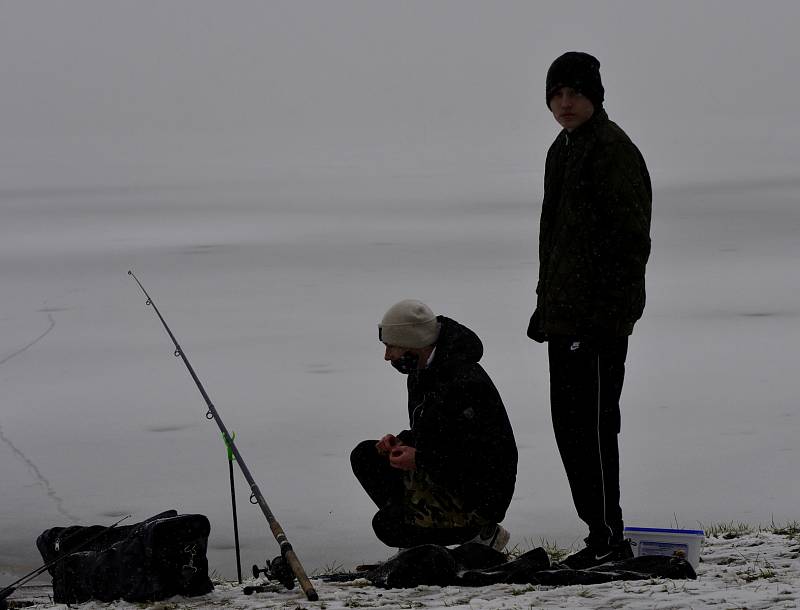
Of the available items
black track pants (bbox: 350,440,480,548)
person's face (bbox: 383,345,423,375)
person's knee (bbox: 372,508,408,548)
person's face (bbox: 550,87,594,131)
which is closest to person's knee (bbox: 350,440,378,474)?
black track pants (bbox: 350,440,480,548)

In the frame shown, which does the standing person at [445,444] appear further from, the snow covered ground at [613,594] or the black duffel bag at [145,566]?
the black duffel bag at [145,566]

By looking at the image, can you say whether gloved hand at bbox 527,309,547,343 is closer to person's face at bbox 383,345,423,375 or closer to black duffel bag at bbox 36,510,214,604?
person's face at bbox 383,345,423,375

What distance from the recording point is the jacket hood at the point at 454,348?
378 cm

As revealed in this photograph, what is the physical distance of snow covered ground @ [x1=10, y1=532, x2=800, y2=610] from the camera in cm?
299

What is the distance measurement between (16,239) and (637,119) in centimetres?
3441

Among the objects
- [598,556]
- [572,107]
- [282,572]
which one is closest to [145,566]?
[282,572]

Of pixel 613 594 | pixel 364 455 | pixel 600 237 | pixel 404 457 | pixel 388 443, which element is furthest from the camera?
pixel 364 455

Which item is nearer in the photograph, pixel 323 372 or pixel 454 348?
pixel 454 348

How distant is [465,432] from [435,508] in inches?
10.4

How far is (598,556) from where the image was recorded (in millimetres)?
3641

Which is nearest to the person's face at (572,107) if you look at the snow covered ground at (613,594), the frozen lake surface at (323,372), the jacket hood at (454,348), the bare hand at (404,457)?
the jacket hood at (454,348)

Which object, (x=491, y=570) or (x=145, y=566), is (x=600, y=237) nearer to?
(x=491, y=570)

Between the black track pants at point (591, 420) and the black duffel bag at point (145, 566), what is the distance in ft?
3.46

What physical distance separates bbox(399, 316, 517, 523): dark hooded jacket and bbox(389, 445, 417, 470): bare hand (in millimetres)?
15
